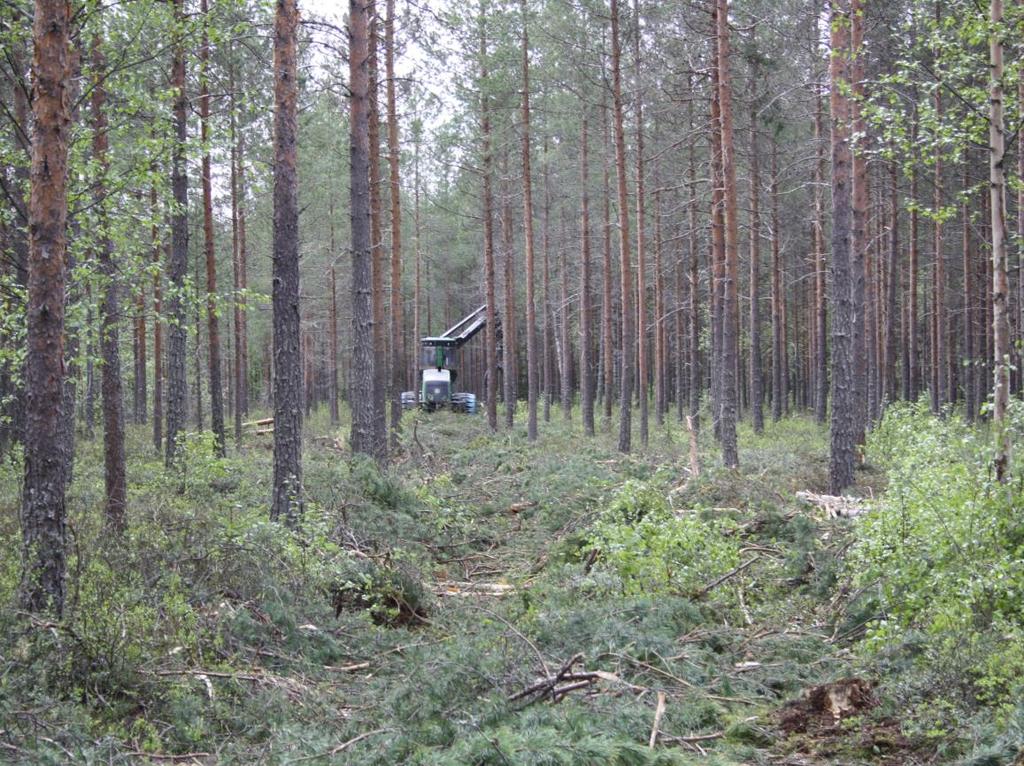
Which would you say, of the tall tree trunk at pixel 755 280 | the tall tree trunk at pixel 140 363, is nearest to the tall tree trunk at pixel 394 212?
the tall tree trunk at pixel 140 363

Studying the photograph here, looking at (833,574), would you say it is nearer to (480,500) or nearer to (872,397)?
(480,500)

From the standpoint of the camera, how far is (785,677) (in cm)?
589

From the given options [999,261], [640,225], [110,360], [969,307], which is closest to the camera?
[999,261]

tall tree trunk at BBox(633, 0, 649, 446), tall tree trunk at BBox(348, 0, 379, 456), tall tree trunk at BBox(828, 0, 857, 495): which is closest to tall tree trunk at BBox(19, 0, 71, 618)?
tall tree trunk at BBox(348, 0, 379, 456)

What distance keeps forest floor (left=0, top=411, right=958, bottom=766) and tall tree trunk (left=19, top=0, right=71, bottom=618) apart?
0.45m

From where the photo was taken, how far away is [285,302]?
988 cm

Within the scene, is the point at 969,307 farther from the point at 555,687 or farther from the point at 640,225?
the point at 555,687

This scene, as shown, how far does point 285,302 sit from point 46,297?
151 inches

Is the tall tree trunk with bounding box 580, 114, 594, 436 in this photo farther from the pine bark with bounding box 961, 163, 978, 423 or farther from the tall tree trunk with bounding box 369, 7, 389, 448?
the pine bark with bounding box 961, 163, 978, 423

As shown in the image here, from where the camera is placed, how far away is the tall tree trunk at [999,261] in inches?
278

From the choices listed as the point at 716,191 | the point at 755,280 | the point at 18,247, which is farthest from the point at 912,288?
the point at 18,247

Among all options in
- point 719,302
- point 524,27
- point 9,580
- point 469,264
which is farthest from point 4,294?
point 469,264

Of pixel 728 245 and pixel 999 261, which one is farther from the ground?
pixel 728 245

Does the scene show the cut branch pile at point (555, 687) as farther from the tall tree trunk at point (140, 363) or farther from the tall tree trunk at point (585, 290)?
the tall tree trunk at point (585, 290)
